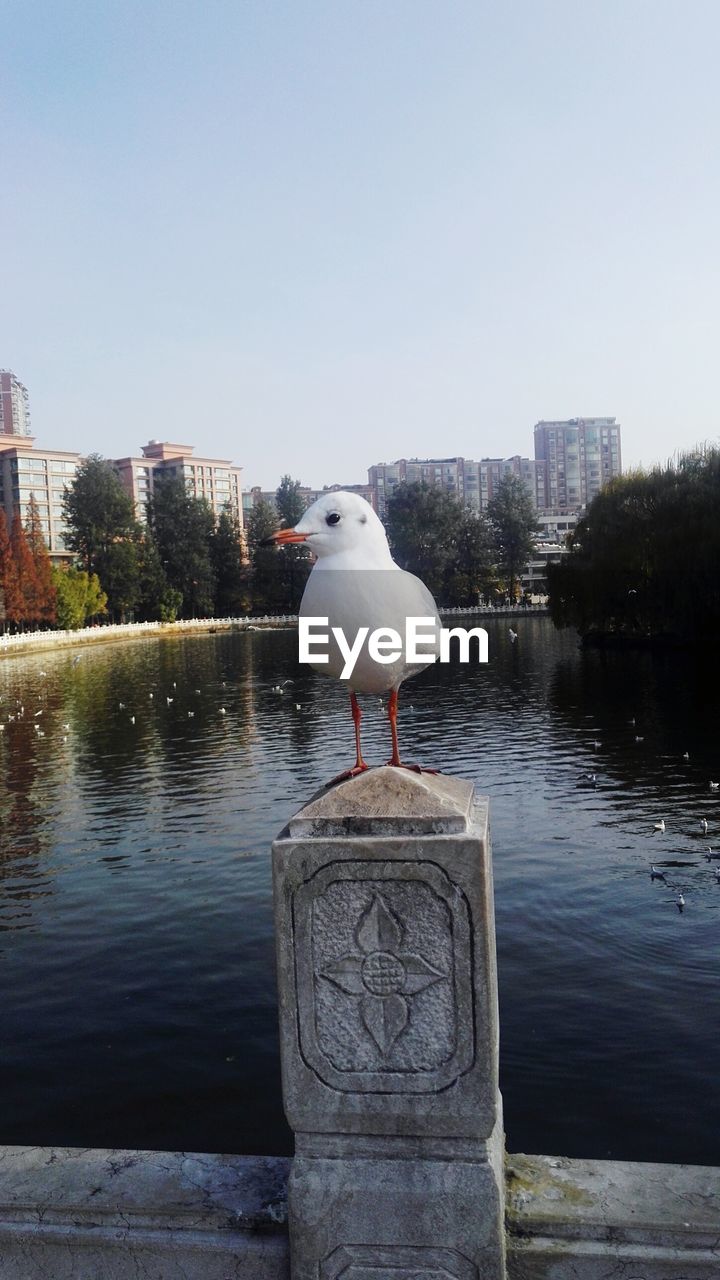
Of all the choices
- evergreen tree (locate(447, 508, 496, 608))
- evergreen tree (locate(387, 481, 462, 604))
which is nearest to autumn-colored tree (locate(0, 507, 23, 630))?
evergreen tree (locate(387, 481, 462, 604))

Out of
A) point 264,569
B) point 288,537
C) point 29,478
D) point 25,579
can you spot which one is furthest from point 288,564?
point 288,537

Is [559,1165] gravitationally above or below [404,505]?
below

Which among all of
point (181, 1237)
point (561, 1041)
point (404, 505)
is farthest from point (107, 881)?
point (404, 505)

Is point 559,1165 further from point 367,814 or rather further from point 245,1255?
point 367,814

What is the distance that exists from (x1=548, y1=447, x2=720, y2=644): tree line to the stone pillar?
4175cm

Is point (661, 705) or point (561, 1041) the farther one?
point (661, 705)

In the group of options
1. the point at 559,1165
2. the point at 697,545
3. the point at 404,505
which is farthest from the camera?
the point at 404,505

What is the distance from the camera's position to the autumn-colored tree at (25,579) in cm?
7569

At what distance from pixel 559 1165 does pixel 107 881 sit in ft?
37.3

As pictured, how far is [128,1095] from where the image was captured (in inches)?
322

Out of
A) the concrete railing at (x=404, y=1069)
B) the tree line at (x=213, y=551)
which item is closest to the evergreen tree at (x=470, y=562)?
the tree line at (x=213, y=551)

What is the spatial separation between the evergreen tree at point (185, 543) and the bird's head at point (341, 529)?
320 feet

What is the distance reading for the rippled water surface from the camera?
25.9 feet

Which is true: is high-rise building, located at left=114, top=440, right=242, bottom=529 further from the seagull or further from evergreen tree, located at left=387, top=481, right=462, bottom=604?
the seagull
